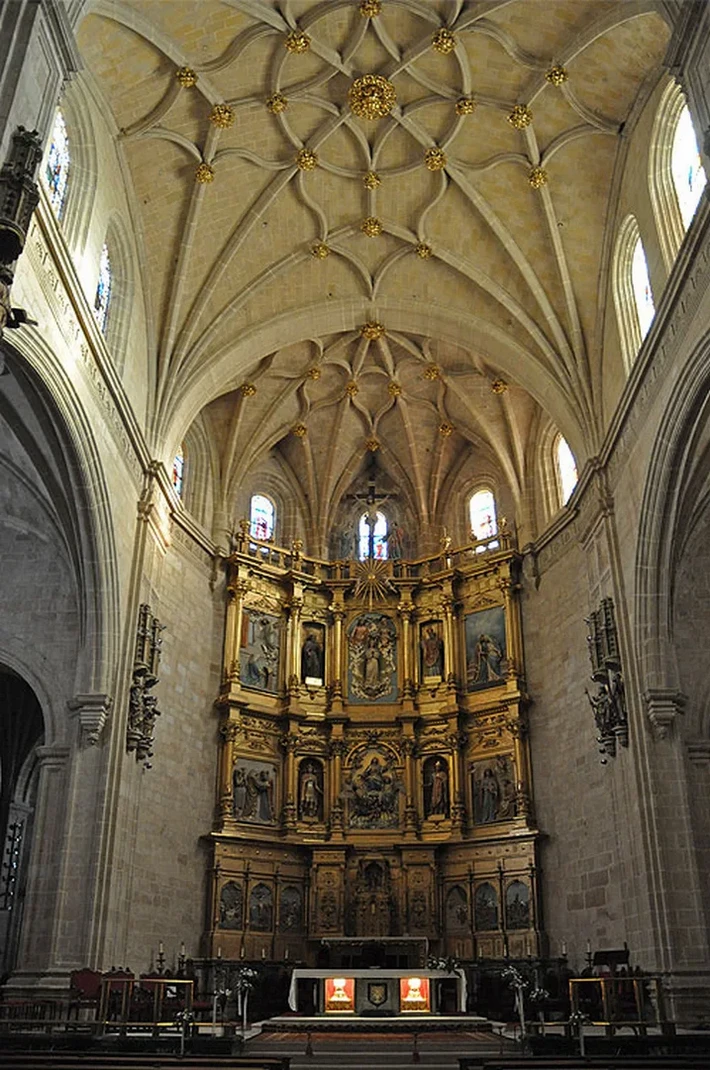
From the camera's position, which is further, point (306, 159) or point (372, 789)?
point (372, 789)

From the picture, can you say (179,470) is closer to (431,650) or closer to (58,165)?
(431,650)

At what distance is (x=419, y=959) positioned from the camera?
70.1ft

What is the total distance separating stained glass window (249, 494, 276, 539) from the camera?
2695 cm

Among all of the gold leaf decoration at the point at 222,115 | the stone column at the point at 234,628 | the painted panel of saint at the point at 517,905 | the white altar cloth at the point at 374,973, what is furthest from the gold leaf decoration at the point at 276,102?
the painted panel of saint at the point at 517,905

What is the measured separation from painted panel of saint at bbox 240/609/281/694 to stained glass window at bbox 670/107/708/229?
13.6 meters

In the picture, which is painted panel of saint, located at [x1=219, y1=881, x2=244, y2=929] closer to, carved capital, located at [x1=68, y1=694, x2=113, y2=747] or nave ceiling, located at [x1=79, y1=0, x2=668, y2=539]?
carved capital, located at [x1=68, y1=694, x2=113, y2=747]

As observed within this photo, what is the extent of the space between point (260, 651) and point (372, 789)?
4370 millimetres

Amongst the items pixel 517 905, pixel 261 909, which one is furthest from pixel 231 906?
pixel 517 905

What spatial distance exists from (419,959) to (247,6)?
63.1ft

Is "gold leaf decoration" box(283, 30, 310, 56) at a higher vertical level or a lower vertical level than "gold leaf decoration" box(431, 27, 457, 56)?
lower

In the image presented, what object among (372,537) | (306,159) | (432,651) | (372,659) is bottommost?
(372,659)

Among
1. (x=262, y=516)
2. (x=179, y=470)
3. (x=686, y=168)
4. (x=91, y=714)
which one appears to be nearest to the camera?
(x=686, y=168)

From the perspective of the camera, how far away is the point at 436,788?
77.3 ft

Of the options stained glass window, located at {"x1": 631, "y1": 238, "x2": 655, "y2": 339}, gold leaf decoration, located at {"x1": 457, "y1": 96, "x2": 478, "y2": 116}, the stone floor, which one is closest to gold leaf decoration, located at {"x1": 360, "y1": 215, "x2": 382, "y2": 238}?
gold leaf decoration, located at {"x1": 457, "y1": 96, "x2": 478, "y2": 116}
